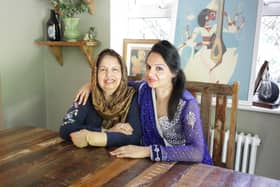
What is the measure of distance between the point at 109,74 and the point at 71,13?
98 centimetres

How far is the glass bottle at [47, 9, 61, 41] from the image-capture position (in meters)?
2.30

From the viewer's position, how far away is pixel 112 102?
1.43 meters

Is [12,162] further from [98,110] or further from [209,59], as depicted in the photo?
[209,59]

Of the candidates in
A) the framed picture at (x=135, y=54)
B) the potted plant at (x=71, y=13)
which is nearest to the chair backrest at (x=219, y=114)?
the framed picture at (x=135, y=54)

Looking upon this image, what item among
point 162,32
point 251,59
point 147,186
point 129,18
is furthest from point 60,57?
point 147,186

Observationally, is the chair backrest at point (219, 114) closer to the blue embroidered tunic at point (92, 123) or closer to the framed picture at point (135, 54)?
the blue embroidered tunic at point (92, 123)

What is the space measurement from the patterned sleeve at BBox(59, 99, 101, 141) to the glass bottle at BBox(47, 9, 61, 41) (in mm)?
1056

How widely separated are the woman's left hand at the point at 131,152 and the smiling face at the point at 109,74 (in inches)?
14.1

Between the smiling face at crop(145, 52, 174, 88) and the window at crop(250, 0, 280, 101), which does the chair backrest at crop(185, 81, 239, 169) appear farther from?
the window at crop(250, 0, 280, 101)

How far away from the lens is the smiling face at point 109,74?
55.9 inches

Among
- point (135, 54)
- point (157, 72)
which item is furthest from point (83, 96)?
point (135, 54)

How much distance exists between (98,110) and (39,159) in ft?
1.34

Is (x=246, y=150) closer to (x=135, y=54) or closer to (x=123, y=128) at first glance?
(x=123, y=128)

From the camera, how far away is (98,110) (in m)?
1.44
